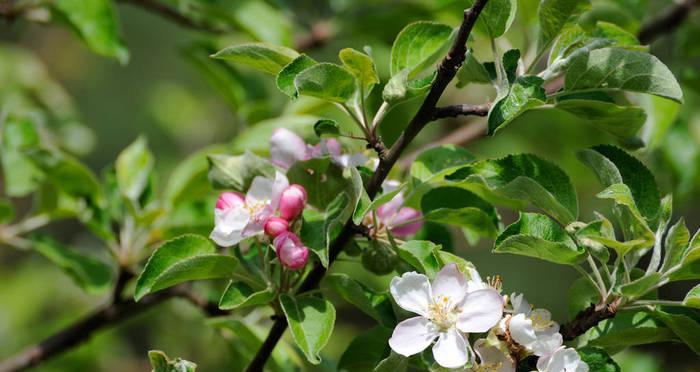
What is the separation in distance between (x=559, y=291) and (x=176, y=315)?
6.93 ft

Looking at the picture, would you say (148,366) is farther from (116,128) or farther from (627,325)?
(116,128)

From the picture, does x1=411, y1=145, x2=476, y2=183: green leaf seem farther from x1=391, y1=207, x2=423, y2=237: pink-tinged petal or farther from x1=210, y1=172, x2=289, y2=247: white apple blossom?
x1=210, y1=172, x2=289, y2=247: white apple blossom

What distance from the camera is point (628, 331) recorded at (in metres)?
1.34

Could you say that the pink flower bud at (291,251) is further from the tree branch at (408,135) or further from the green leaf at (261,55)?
the green leaf at (261,55)

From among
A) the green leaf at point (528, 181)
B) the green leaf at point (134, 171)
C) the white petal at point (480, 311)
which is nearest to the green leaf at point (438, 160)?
the green leaf at point (528, 181)

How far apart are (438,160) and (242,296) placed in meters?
0.38

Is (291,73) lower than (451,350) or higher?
higher

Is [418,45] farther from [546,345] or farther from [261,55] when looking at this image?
[546,345]

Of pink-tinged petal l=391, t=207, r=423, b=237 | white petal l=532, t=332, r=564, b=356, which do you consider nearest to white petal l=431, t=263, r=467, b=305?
white petal l=532, t=332, r=564, b=356

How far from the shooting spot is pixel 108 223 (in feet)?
7.14

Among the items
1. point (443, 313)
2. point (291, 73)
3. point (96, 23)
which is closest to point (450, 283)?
point (443, 313)

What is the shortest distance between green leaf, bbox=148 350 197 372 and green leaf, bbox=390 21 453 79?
21.3 inches

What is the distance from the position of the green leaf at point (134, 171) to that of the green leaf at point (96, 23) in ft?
0.77

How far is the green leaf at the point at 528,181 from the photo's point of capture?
128 centimetres
